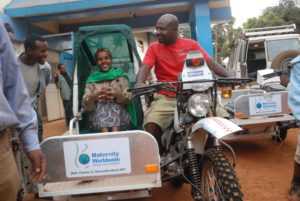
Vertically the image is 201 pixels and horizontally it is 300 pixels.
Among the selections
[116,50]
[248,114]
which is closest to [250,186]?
[248,114]

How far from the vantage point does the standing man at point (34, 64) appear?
3734 millimetres

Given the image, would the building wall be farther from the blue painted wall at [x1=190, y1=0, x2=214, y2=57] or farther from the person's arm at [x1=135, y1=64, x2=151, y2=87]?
the person's arm at [x1=135, y1=64, x2=151, y2=87]

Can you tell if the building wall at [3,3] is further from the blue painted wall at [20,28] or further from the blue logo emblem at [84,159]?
the blue logo emblem at [84,159]

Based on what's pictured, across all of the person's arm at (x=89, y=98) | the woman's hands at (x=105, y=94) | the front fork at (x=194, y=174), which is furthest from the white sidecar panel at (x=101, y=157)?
the person's arm at (x=89, y=98)

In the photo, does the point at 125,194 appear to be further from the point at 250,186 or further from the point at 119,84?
the point at 250,186

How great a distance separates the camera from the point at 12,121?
1.45 m

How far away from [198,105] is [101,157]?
3.15 feet

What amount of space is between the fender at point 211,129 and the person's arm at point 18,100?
1.28 m

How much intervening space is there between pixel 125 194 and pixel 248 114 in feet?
9.36

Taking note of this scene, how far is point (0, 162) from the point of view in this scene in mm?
1400

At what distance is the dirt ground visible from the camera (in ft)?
11.9

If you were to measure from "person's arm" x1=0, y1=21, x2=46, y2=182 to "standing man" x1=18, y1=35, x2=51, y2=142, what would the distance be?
89.8 inches

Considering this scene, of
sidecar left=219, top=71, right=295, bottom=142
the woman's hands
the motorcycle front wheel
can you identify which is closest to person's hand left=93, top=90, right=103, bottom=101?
the woman's hands

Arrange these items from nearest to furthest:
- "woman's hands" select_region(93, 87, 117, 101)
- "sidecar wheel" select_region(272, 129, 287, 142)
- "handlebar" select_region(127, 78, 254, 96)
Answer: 1. "handlebar" select_region(127, 78, 254, 96)
2. "woman's hands" select_region(93, 87, 117, 101)
3. "sidecar wheel" select_region(272, 129, 287, 142)
